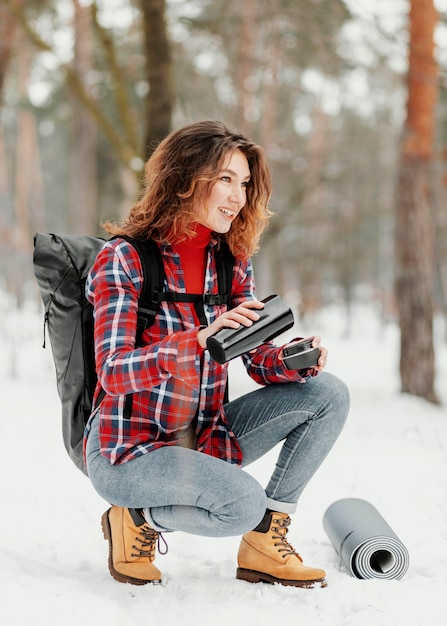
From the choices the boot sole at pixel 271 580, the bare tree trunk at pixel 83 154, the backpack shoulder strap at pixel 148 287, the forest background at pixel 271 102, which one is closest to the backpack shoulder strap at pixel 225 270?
the backpack shoulder strap at pixel 148 287

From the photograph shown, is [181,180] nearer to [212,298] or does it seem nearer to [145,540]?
[212,298]

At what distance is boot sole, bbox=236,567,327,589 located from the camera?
257cm

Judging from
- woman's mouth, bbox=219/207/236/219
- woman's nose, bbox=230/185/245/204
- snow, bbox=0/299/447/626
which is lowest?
snow, bbox=0/299/447/626

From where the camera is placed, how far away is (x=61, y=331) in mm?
2600

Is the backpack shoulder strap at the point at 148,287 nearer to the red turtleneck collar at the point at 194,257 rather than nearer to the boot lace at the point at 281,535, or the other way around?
the red turtleneck collar at the point at 194,257

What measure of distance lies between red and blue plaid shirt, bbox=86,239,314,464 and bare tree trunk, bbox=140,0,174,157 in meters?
4.04

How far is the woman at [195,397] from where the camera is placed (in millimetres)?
2318

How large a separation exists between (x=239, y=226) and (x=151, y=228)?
1.32 feet

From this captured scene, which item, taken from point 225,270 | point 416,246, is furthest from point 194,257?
point 416,246

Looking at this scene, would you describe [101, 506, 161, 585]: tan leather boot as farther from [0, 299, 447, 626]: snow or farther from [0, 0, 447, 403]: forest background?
[0, 0, 447, 403]: forest background

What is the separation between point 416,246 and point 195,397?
18.5ft

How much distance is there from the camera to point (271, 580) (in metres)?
2.60

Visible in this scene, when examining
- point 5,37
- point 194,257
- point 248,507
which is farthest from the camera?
point 5,37

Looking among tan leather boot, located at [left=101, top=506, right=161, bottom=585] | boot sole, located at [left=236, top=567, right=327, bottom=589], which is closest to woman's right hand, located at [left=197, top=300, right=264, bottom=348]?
tan leather boot, located at [left=101, top=506, right=161, bottom=585]
